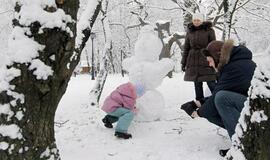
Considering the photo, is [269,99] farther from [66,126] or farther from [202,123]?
[66,126]

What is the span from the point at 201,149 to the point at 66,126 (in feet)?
8.81

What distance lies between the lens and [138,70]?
273 inches

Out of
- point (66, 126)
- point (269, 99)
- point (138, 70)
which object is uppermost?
point (269, 99)

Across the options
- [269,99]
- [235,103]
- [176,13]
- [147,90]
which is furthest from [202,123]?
[176,13]

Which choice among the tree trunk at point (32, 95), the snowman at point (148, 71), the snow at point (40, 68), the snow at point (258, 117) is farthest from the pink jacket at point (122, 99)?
the snow at point (258, 117)

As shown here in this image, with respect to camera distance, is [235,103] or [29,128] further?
[235,103]

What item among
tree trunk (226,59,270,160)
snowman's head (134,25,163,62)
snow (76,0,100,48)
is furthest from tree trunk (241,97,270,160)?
snowman's head (134,25,163,62)

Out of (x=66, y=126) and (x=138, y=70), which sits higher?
(x=138, y=70)

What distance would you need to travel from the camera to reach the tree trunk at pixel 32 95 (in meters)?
3.20

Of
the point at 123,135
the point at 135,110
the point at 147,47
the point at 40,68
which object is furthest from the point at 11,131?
the point at 147,47

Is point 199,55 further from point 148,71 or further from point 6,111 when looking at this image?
point 6,111

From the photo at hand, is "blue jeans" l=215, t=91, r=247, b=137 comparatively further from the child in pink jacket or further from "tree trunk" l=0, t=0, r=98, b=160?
"tree trunk" l=0, t=0, r=98, b=160

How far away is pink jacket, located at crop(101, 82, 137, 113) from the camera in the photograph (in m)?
6.19

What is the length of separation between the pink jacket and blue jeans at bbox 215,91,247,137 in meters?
1.75
